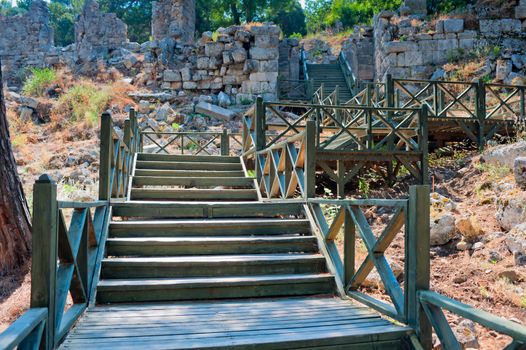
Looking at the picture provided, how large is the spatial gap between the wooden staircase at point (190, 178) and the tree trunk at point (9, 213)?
1.36 meters

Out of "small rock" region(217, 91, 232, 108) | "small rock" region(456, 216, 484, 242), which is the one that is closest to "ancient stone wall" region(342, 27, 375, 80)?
"small rock" region(217, 91, 232, 108)

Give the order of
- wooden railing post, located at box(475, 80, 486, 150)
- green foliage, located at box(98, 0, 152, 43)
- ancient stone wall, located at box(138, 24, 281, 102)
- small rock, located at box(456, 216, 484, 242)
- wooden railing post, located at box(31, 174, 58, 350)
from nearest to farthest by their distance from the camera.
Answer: wooden railing post, located at box(31, 174, 58, 350), small rock, located at box(456, 216, 484, 242), wooden railing post, located at box(475, 80, 486, 150), ancient stone wall, located at box(138, 24, 281, 102), green foliage, located at box(98, 0, 152, 43)

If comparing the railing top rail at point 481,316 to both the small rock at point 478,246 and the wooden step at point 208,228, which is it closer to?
the wooden step at point 208,228

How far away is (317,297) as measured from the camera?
376 centimetres

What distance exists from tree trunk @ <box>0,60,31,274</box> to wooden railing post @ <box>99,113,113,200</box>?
83cm

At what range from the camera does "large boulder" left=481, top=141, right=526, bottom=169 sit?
6637mm

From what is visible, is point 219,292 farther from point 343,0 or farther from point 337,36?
point 343,0

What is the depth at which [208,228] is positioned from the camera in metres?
4.60

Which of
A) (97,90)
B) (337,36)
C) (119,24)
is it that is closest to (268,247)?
(97,90)

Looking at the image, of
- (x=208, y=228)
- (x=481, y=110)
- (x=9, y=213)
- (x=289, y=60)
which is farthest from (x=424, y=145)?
(x=289, y=60)

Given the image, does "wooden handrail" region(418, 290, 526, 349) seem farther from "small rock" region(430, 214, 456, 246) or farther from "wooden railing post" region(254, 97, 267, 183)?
"wooden railing post" region(254, 97, 267, 183)

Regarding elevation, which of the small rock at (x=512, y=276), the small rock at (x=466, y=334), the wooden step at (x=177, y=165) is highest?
the wooden step at (x=177, y=165)

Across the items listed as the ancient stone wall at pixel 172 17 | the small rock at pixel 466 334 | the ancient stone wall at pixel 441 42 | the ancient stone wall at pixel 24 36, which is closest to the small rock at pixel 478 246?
the small rock at pixel 466 334

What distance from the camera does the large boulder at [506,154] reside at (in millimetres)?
6637
